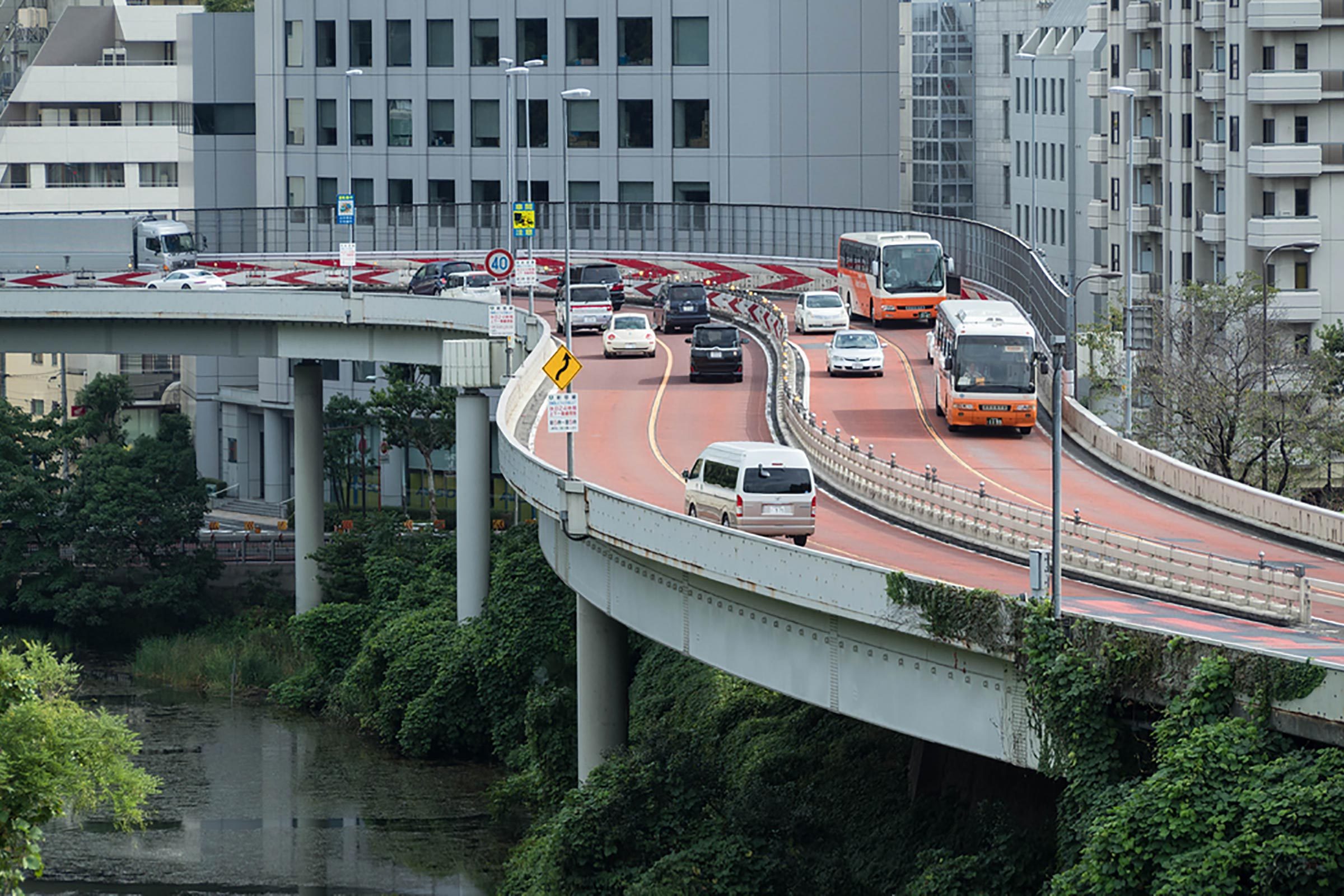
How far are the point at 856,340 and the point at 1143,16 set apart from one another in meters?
41.2

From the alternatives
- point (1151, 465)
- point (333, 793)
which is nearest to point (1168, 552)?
point (1151, 465)

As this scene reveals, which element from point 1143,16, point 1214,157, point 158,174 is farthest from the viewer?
point 158,174

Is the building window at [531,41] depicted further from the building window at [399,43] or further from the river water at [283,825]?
the river water at [283,825]

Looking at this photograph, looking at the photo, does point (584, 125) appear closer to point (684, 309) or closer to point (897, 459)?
point (684, 309)

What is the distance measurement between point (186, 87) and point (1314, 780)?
382ft

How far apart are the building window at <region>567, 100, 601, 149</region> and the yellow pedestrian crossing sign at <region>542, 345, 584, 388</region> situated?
6755 cm

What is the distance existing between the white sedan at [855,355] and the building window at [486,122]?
161 ft

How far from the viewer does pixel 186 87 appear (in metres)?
135

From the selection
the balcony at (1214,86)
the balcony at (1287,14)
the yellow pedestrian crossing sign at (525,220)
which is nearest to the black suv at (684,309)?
the yellow pedestrian crossing sign at (525,220)

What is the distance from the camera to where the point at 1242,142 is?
91.8 metres

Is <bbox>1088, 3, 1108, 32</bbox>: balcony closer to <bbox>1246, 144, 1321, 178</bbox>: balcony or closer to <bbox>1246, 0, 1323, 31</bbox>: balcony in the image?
<bbox>1246, 0, 1323, 31</bbox>: balcony

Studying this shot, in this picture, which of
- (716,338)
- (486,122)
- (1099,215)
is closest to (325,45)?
(486,122)

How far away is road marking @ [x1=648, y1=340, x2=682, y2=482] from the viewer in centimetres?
5625

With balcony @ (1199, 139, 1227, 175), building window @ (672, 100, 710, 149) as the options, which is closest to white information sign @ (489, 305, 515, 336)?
balcony @ (1199, 139, 1227, 175)
